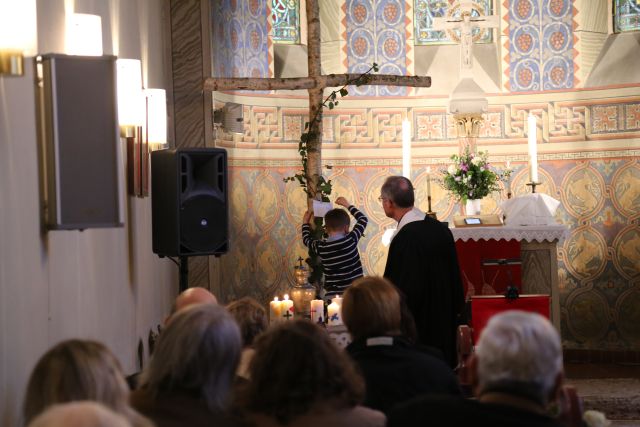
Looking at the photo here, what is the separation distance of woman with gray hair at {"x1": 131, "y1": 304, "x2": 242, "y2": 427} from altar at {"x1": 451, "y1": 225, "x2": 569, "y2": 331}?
6.00m

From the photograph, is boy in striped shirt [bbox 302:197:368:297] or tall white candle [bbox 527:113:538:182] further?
tall white candle [bbox 527:113:538:182]

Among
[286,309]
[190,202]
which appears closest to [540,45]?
[286,309]

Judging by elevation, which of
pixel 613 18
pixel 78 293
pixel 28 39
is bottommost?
pixel 78 293

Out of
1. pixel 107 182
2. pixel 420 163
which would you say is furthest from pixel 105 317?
Result: pixel 420 163

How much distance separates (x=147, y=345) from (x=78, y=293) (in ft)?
7.06

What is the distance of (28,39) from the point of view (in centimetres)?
355

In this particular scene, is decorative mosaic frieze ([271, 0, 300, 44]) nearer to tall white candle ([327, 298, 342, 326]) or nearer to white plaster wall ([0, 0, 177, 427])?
white plaster wall ([0, 0, 177, 427])

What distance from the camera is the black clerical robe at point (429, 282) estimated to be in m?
5.85

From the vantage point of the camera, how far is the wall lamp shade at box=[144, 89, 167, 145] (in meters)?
6.43

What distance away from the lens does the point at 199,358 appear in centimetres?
282

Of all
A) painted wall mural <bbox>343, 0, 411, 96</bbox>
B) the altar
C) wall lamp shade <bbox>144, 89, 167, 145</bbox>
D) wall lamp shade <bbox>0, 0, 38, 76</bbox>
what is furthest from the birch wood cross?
wall lamp shade <bbox>0, 0, 38, 76</bbox>

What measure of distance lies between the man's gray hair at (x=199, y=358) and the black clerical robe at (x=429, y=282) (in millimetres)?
3049

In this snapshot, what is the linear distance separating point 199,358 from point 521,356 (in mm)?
842

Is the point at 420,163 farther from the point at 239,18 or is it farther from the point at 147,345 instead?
the point at 147,345
